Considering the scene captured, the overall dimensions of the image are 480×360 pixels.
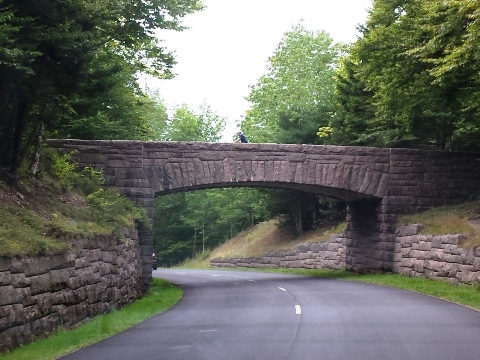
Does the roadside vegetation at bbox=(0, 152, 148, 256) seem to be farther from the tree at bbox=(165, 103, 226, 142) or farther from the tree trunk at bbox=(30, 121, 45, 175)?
the tree at bbox=(165, 103, 226, 142)

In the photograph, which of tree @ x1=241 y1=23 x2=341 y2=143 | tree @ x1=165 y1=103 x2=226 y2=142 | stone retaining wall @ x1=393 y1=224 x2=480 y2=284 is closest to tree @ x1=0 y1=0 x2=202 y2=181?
stone retaining wall @ x1=393 y1=224 x2=480 y2=284

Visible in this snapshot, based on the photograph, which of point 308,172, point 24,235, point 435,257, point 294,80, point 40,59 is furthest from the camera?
point 294,80

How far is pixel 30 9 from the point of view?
44.3ft

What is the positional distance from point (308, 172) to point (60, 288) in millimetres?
13752

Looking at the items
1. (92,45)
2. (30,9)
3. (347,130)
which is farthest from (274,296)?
(347,130)

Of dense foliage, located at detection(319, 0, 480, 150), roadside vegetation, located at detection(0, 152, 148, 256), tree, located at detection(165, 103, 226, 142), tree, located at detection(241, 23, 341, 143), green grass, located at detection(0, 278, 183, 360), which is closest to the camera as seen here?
green grass, located at detection(0, 278, 183, 360)

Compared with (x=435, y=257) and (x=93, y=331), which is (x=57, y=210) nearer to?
(x=93, y=331)

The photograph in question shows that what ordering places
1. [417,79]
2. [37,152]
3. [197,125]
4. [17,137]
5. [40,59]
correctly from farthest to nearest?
[197,125]
[417,79]
[37,152]
[17,137]
[40,59]

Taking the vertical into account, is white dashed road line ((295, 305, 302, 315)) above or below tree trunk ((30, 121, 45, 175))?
below

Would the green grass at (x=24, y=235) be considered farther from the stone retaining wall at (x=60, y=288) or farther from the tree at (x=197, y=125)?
the tree at (x=197, y=125)

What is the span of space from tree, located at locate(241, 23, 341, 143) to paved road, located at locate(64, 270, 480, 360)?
30581 mm

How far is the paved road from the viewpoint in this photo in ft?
30.7

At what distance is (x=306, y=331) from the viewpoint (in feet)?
37.3

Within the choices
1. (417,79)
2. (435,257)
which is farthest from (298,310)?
(417,79)
